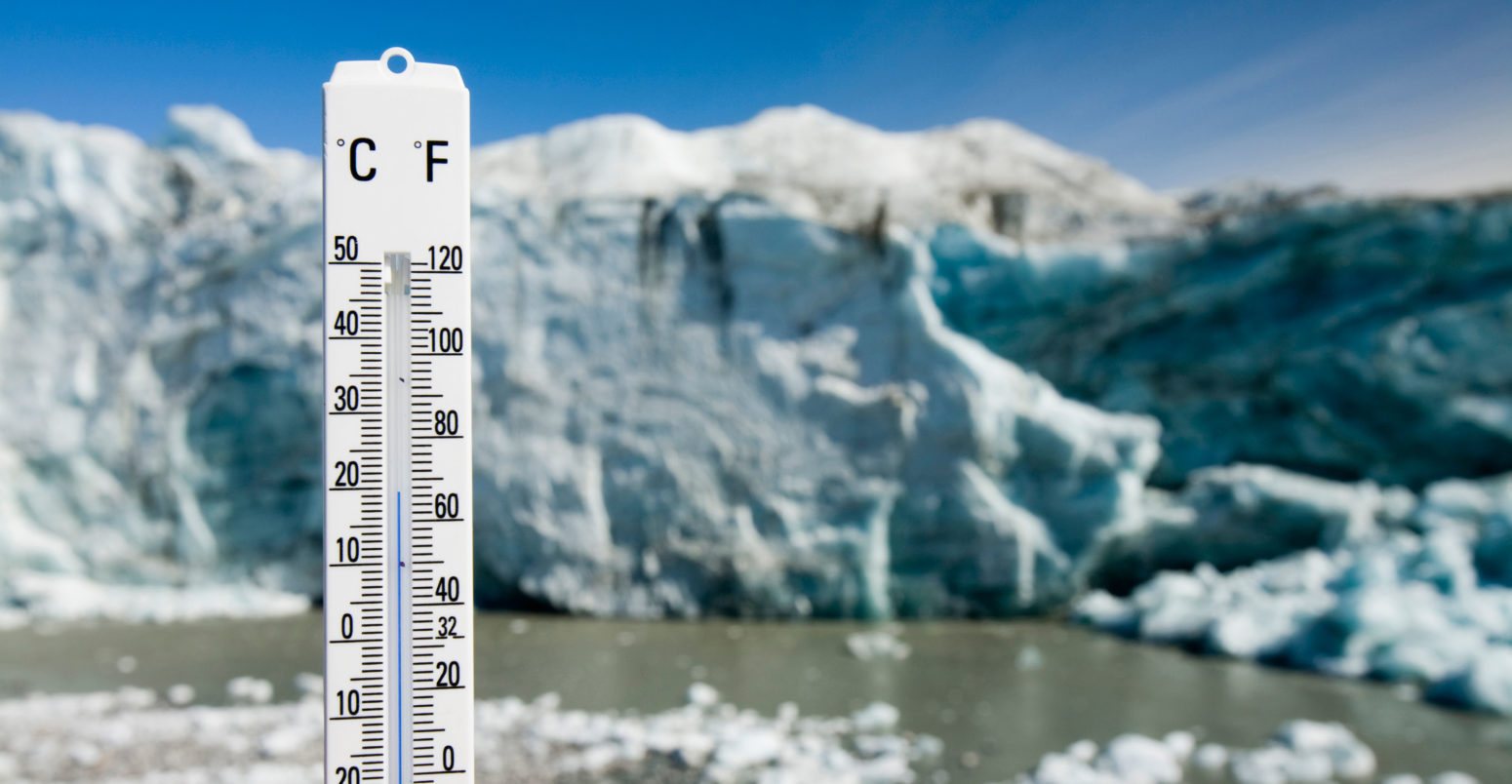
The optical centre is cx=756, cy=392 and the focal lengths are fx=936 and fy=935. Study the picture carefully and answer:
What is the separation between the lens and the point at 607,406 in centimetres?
776

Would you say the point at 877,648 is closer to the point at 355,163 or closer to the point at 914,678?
the point at 914,678

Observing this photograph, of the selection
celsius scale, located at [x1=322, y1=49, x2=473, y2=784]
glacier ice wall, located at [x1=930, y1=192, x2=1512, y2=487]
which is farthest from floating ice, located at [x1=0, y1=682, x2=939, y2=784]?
glacier ice wall, located at [x1=930, y1=192, x2=1512, y2=487]

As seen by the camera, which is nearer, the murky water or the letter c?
the letter c

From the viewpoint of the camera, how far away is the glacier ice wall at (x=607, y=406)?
24.8 ft

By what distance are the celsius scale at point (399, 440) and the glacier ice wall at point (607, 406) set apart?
599 cm

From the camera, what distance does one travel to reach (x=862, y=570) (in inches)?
299

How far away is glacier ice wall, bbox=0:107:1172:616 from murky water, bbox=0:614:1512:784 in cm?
59

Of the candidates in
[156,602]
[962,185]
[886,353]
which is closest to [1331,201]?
[962,185]

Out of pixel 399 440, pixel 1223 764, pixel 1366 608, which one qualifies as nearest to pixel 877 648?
pixel 1223 764

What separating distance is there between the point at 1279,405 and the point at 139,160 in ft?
34.7

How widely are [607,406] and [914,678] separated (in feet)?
11.1

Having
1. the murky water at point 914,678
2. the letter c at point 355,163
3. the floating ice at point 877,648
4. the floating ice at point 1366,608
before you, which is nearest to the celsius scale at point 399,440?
the letter c at point 355,163

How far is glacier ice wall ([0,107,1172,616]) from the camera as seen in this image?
756cm

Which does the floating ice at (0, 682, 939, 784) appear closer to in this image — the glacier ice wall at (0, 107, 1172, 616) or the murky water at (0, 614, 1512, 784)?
the murky water at (0, 614, 1512, 784)
